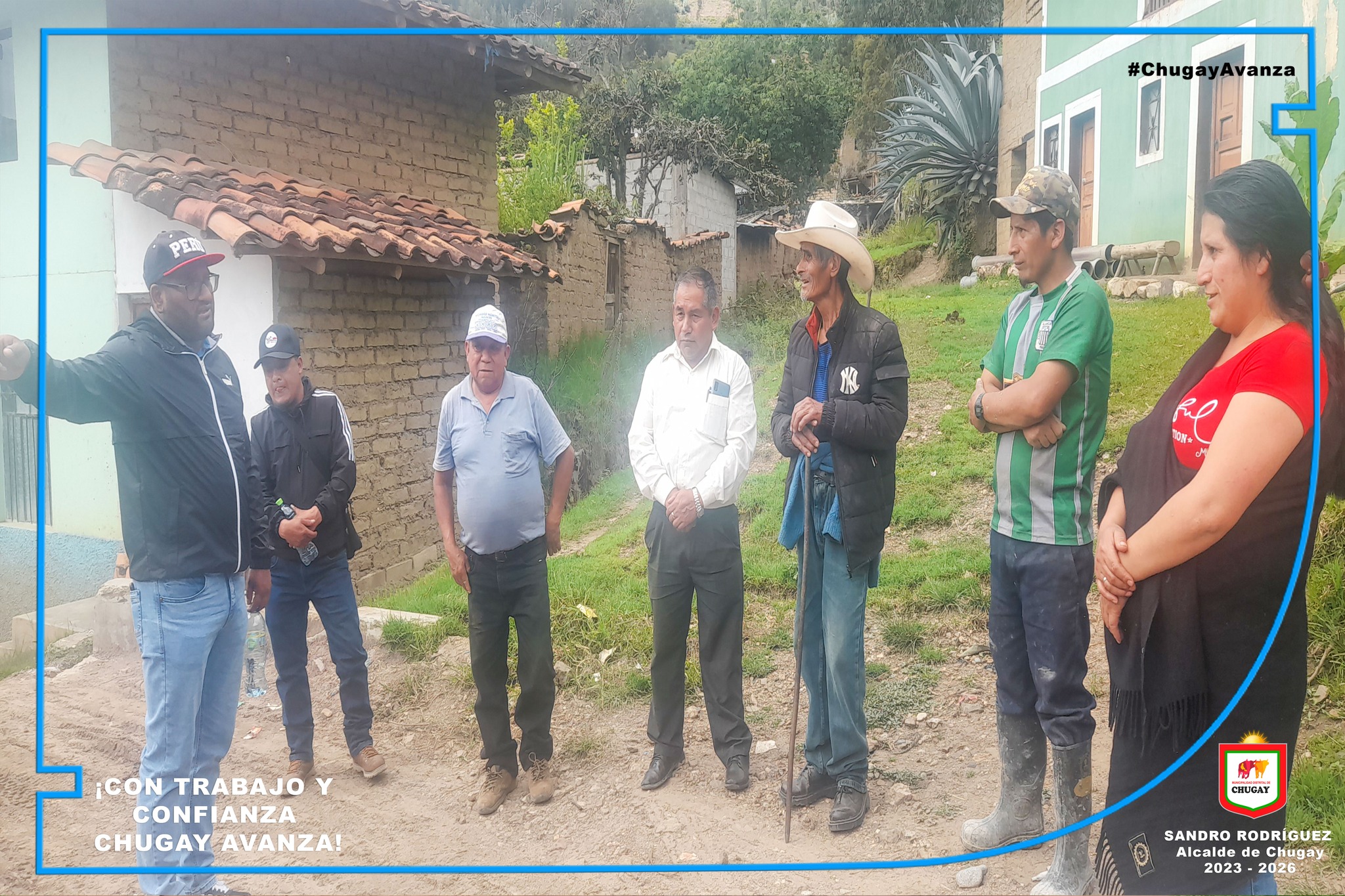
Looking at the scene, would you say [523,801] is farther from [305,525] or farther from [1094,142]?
[1094,142]

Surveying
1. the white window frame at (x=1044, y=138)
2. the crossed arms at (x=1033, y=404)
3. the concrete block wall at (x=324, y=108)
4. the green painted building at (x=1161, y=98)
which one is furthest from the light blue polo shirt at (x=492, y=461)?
the green painted building at (x=1161, y=98)

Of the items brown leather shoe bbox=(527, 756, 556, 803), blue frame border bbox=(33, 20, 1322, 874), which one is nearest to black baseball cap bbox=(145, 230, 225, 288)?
blue frame border bbox=(33, 20, 1322, 874)

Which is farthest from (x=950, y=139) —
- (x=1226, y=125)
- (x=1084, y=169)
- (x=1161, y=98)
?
(x=1226, y=125)

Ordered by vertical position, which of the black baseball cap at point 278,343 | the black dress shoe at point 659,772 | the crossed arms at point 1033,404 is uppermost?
the black baseball cap at point 278,343

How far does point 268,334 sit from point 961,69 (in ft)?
8.04

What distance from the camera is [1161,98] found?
7.77ft

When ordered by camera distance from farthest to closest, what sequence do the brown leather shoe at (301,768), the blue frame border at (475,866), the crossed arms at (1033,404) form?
the brown leather shoe at (301,768) < the crossed arms at (1033,404) < the blue frame border at (475,866)

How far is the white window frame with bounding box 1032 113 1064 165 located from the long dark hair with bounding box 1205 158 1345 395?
2.65ft

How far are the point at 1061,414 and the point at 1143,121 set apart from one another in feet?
2.87

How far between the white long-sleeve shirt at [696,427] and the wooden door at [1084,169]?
3.95 feet

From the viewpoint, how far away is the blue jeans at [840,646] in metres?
2.89

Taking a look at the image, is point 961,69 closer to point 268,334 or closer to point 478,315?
point 478,315

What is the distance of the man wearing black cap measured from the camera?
8.02 ft

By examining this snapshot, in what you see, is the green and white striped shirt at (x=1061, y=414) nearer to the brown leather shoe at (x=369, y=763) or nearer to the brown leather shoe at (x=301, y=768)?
the brown leather shoe at (x=369, y=763)
